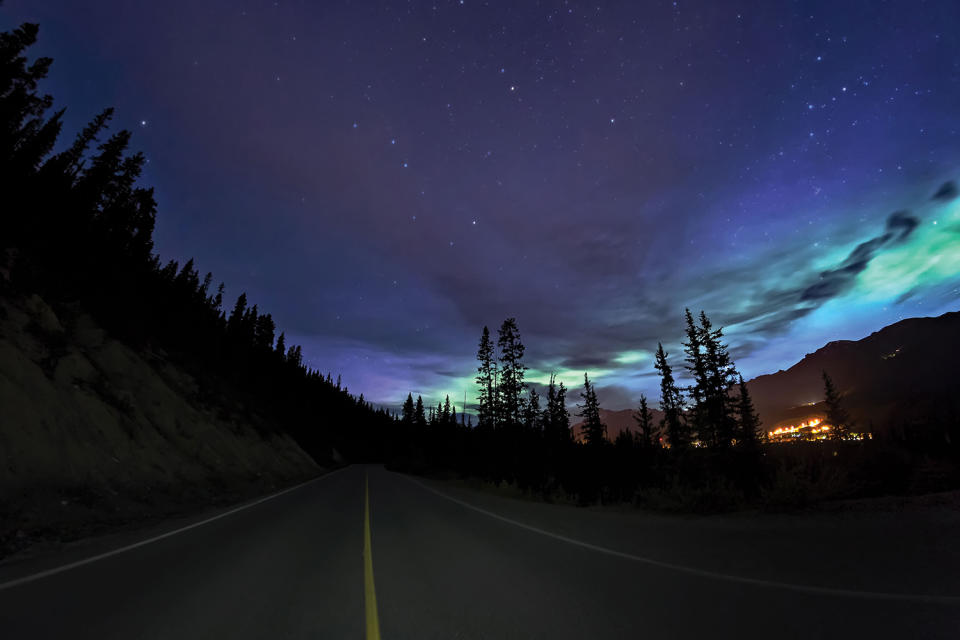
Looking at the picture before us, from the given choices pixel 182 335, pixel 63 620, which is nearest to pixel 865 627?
pixel 63 620

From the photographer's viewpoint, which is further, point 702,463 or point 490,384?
point 490,384

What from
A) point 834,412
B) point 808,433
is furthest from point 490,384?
point 808,433

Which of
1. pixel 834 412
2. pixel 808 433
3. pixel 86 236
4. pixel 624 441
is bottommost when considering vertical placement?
pixel 624 441

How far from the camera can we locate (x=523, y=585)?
5.48 metres

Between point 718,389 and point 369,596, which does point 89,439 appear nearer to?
point 369,596

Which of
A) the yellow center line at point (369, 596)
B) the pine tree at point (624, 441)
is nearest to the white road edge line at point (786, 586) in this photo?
the yellow center line at point (369, 596)

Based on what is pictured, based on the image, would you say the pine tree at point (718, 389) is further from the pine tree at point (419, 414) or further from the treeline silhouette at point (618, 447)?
the pine tree at point (419, 414)

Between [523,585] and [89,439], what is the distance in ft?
51.7

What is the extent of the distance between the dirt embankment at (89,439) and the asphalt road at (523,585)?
4378 mm

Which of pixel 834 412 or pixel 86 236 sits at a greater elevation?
pixel 86 236

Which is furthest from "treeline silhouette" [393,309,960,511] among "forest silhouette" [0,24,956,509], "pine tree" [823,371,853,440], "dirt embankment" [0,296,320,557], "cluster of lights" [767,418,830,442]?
"cluster of lights" [767,418,830,442]

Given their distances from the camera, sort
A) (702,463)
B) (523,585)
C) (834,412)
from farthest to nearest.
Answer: (834,412)
(702,463)
(523,585)

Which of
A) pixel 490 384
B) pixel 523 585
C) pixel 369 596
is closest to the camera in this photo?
pixel 369 596

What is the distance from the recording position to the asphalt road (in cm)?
400
